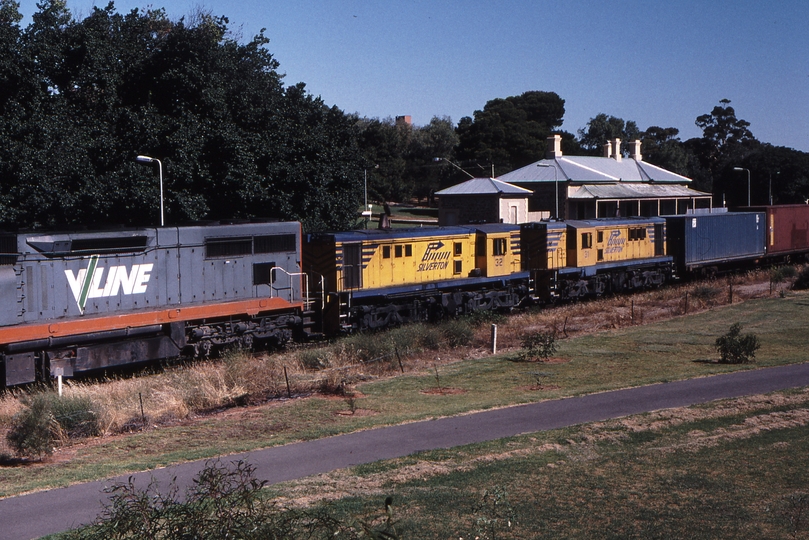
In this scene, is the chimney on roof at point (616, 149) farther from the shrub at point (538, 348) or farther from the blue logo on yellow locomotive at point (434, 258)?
the shrub at point (538, 348)

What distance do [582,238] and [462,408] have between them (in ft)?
68.8

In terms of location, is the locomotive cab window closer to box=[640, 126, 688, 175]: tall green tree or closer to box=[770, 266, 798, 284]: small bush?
box=[770, 266, 798, 284]: small bush

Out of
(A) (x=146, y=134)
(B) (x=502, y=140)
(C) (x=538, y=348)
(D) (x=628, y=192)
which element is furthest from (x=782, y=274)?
(B) (x=502, y=140)

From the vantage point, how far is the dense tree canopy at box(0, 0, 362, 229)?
32406 millimetres

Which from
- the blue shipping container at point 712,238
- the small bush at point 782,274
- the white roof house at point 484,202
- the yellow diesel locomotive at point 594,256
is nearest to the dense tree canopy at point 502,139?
the white roof house at point 484,202

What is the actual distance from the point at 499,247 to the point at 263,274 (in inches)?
451

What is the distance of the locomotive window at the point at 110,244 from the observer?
1952 cm

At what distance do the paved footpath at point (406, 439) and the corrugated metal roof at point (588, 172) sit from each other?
145ft

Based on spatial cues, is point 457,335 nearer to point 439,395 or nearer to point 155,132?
point 439,395

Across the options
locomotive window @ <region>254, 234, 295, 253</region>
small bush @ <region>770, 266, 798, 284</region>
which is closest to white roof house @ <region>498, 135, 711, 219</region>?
small bush @ <region>770, 266, 798, 284</region>

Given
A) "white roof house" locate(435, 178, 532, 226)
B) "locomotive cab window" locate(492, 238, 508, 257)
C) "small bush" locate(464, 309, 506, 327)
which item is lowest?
"small bush" locate(464, 309, 506, 327)

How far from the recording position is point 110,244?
20156 mm

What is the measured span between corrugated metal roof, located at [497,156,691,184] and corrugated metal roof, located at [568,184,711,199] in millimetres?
918

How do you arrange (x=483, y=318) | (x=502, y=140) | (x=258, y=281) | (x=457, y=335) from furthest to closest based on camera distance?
1. (x=502, y=140)
2. (x=483, y=318)
3. (x=457, y=335)
4. (x=258, y=281)
